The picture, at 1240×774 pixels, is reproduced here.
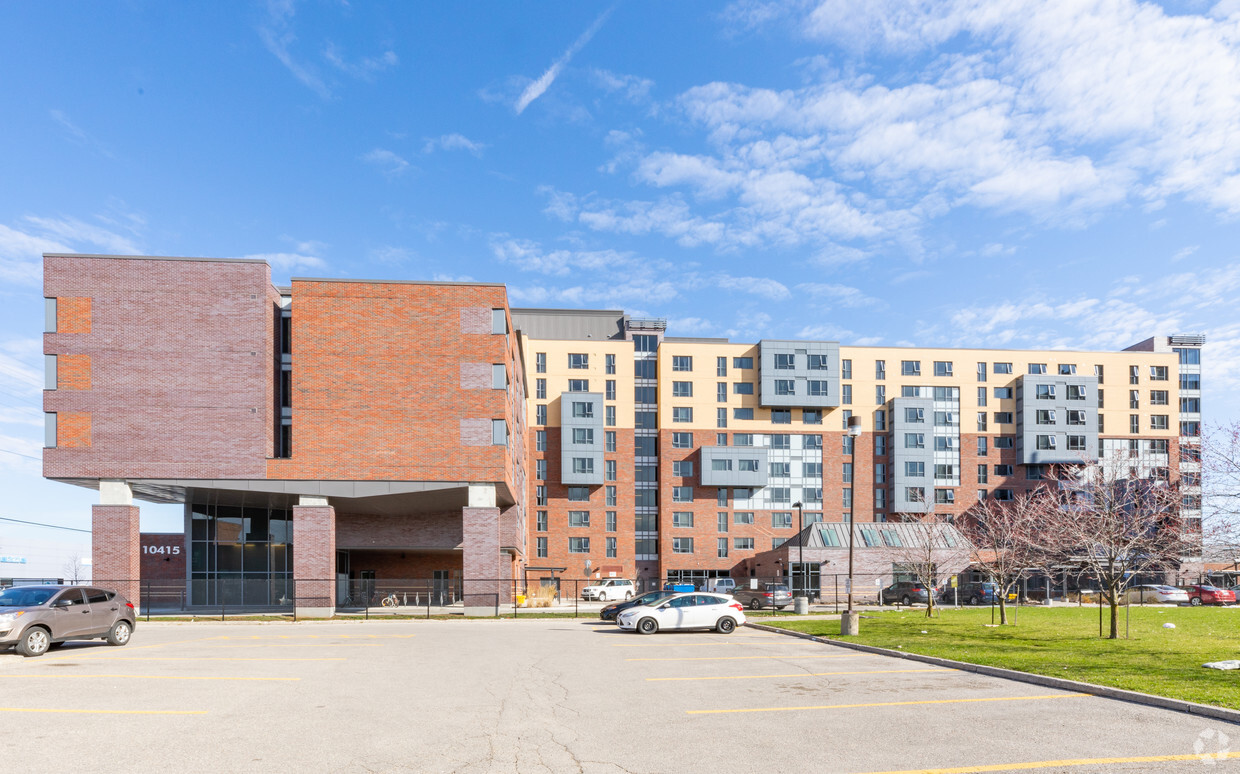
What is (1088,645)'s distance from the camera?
2030 cm

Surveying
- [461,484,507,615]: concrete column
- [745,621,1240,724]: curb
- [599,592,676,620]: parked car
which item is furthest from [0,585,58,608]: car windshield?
[745,621,1240,724]: curb

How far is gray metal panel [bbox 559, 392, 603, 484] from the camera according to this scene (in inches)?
2790

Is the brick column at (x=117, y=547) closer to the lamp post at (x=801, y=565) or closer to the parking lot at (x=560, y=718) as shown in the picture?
the parking lot at (x=560, y=718)

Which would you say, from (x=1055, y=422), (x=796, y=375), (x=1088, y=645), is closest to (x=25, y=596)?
(x=1088, y=645)

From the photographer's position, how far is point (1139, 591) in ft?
156

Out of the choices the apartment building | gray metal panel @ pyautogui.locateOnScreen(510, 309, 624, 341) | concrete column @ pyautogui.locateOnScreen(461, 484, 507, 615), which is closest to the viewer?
the apartment building

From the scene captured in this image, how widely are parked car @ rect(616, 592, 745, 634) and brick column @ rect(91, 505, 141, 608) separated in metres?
23.8

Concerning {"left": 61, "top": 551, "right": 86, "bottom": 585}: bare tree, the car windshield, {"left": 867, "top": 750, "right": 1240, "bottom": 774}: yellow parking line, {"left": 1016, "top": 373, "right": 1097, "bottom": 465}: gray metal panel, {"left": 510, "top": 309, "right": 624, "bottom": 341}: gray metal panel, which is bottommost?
{"left": 61, "top": 551, "right": 86, "bottom": 585}: bare tree

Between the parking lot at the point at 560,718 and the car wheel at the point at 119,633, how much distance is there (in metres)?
1.66

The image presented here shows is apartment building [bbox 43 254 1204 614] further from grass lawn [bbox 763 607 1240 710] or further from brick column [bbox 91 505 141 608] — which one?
grass lawn [bbox 763 607 1240 710]

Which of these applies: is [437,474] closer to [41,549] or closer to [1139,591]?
[1139,591]

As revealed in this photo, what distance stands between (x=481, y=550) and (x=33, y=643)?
20674mm

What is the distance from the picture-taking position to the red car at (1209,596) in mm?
46500

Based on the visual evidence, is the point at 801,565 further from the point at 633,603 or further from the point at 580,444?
the point at 633,603
